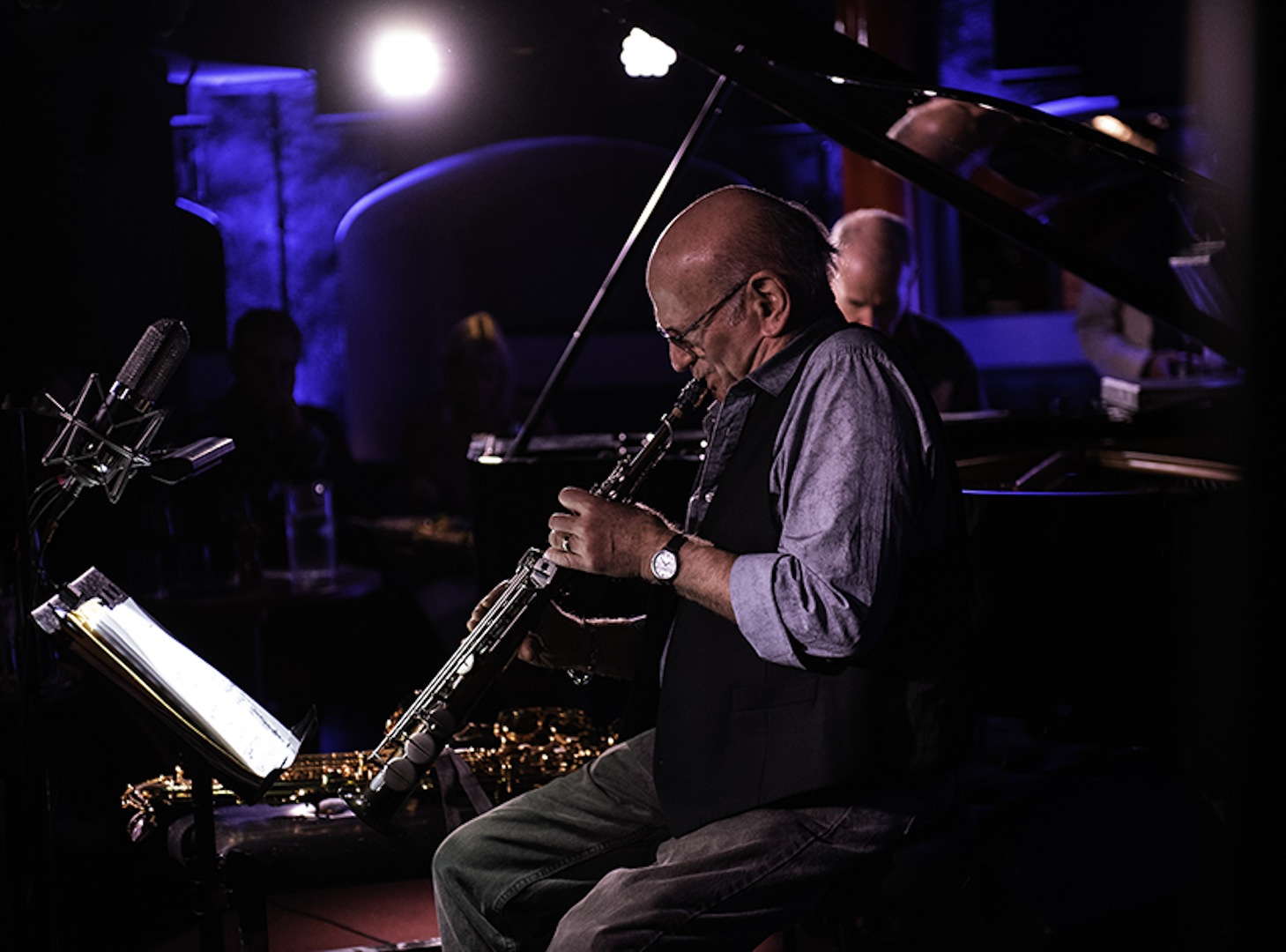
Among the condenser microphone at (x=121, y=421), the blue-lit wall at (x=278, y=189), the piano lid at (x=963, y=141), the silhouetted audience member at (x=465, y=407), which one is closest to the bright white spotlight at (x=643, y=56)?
the silhouetted audience member at (x=465, y=407)

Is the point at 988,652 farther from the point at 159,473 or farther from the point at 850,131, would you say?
the point at 159,473

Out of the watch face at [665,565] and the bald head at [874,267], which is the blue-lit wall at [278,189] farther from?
the watch face at [665,565]

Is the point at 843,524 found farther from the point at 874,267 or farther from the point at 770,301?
the point at 874,267

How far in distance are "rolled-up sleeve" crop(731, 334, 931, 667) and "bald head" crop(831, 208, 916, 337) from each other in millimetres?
2560

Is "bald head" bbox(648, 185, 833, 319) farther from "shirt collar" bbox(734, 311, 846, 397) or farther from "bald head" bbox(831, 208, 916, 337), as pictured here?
"bald head" bbox(831, 208, 916, 337)

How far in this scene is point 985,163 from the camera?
2838 millimetres

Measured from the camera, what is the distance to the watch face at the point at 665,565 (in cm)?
168

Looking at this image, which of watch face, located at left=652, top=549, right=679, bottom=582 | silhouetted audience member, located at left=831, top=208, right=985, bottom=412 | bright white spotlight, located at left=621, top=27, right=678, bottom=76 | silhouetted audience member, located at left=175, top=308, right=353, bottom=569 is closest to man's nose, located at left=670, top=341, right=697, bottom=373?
watch face, located at left=652, top=549, right=679, bottom=582

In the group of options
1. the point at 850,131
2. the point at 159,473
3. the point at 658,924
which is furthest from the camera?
the point at 850,131

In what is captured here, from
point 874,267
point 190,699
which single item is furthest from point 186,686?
point 874,267

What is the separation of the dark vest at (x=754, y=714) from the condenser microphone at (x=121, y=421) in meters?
0.79

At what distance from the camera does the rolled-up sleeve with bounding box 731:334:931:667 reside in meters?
1.58

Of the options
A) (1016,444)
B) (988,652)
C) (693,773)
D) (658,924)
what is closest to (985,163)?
(1016,444)

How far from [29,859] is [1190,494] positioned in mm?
2074
